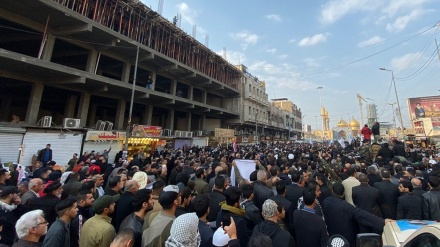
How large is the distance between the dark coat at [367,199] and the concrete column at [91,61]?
2017 centimetres

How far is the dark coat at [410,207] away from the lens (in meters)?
3.76

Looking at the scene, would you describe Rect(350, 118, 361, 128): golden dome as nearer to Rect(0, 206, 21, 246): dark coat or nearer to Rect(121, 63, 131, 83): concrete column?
Rect(121, 63, 131, 83): concrete column

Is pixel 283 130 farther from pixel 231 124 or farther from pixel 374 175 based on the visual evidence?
pixel 374 175

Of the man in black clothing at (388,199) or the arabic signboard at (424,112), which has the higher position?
the arabic signboard at (424,112)

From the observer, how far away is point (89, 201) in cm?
348

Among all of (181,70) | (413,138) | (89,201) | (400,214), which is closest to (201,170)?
(89,201)

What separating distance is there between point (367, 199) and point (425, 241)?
2.35m

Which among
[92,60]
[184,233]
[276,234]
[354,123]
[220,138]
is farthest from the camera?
[354,123]

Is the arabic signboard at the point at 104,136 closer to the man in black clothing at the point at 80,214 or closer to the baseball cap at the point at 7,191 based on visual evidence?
the baseball cap at the point at 7,191

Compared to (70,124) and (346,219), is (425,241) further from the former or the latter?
(70,124)

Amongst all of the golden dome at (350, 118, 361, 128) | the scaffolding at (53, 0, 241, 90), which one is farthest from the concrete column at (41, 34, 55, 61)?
the golden dome at (350, 118, 361, 128)

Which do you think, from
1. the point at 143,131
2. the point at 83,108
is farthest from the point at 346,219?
the point at 83,108

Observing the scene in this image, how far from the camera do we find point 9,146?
40.2 ft

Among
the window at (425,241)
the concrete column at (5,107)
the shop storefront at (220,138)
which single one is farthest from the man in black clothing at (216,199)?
the concrete column at (5,107)
